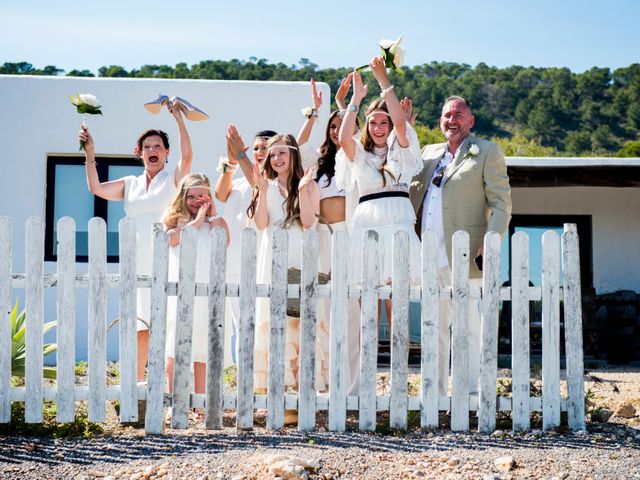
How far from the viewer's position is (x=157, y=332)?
Answer: 5379 millimetres

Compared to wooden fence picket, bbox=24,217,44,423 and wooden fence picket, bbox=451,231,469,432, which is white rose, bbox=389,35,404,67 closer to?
wooden fence picket, bbox=451,231,469,432

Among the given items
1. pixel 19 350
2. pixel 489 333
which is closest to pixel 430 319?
pixel 489 333

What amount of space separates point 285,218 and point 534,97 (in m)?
35.0

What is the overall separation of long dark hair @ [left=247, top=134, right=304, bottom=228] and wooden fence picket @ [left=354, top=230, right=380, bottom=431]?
2.48 ft

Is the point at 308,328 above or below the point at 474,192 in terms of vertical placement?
below

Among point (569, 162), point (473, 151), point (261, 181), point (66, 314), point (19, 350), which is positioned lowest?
point (19, 350)

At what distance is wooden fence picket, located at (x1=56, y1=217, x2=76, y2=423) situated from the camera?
5.39 meters

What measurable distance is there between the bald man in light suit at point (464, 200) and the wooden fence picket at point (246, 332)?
129cm

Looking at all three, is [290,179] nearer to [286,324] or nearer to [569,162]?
[286,324]

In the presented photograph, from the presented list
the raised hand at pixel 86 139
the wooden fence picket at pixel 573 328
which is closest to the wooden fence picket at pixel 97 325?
the raised hand at pixel 86 139

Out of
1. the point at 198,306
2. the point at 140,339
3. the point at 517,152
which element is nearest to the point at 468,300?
the point at 198,306

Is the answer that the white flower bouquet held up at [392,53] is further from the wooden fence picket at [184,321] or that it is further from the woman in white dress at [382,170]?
the wooden fence picket at [184,321]

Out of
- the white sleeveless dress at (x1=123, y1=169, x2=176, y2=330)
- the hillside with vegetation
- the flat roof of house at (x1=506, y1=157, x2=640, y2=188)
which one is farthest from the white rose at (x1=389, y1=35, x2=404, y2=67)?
the hillside with vegetation

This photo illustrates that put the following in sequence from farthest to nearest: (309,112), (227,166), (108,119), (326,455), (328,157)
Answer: (108,119)
(309,112)
(227,166)
(328,157)
(326,455)
